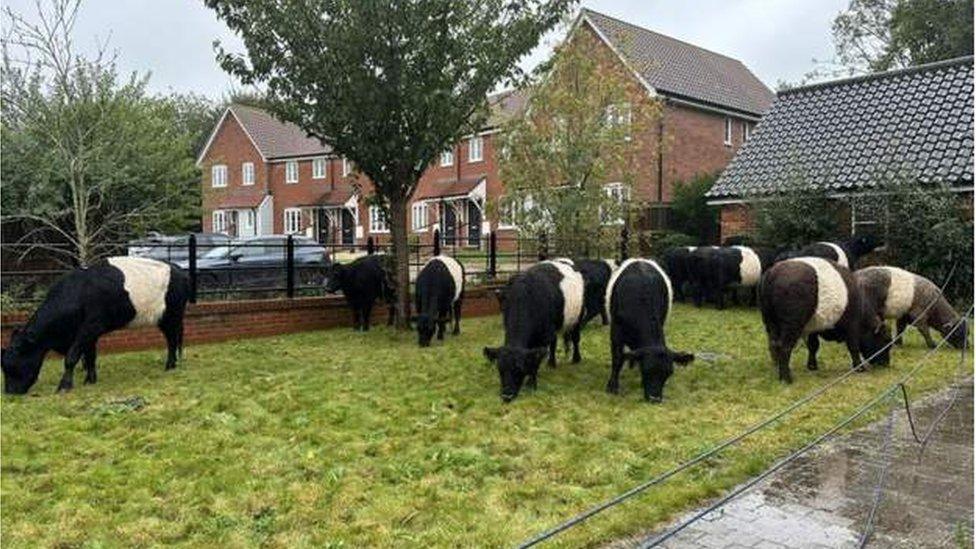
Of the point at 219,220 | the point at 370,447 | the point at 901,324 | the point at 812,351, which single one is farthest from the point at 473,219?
the point at 370,447

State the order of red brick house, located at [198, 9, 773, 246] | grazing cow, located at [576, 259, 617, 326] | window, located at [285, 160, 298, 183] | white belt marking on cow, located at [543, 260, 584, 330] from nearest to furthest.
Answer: white belt marking on cow, located at [543, 260, 584, 330], grazing cow, located at [576, 259, 617, 326], red brick house, located at [198, 9, 773, 246], window, located at [285, 160, 298, 183]

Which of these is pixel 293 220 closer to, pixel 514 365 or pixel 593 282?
pixel 593 282

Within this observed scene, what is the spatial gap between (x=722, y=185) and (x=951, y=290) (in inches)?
255

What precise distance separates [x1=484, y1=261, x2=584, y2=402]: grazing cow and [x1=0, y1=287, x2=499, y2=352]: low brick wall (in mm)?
5477

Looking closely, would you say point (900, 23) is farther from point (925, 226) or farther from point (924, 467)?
point (924, 467)

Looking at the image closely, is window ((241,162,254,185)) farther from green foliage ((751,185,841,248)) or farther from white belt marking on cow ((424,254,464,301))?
white belt marking on cow ((424,254,464,301))

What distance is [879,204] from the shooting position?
1642cm

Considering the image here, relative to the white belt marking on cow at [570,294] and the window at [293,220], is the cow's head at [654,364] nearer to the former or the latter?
the white belt marking on cow at [570,294]

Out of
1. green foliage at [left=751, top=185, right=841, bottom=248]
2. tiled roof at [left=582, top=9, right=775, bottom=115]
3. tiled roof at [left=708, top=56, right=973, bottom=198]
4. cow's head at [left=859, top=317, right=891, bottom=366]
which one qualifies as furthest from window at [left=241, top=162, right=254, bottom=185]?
cow's head at [left=859, top=317, right=891, bottom=366]

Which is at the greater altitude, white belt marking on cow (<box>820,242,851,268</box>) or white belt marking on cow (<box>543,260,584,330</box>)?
white belt marking on cow (<box>820,242,851,268</box>)

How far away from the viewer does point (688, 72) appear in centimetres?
3212

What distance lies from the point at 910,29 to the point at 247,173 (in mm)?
37657

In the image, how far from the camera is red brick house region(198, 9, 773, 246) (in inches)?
1025

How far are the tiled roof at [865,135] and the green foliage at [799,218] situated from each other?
0.42 m
